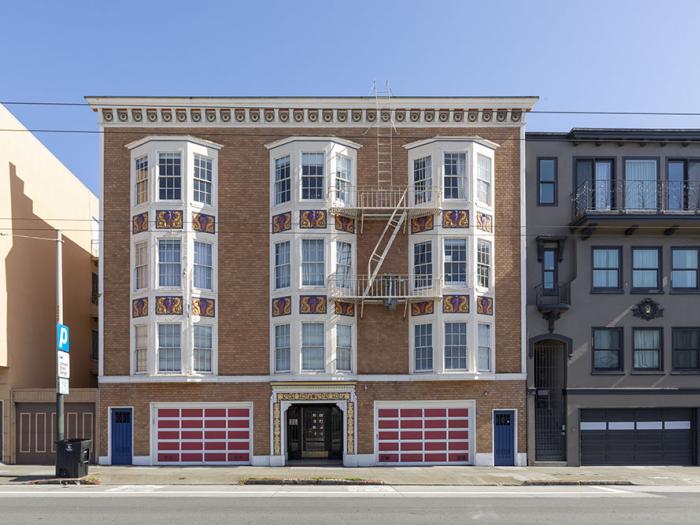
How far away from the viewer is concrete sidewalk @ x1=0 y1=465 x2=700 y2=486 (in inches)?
825

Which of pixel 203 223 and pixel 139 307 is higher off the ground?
pixel 203 223

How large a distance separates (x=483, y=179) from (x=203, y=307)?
10.7 m

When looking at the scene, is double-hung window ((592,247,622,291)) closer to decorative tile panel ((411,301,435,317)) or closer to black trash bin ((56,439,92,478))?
decorative tile panel ((411,301,435,317))

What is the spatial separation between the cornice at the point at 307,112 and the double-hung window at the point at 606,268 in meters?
5.45

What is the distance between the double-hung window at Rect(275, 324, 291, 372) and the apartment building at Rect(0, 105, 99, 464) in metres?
6.45

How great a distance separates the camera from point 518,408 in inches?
985

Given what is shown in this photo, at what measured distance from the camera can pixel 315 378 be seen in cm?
2459

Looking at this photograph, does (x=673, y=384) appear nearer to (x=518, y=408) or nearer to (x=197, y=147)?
(x=518, y=408)

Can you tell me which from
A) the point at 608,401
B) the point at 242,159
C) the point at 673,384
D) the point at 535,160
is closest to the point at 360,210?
the point at 242,159

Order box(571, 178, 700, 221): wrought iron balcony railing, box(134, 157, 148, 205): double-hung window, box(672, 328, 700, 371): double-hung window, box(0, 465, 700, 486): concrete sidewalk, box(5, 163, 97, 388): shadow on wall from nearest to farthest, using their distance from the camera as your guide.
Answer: box(0, 465, 700, 486): concrete sidewalk < box(134, 157, 148, 205): double-hung window < box(672, 328, 700, 371): double-hung window < box(571, 178, 700, 221): wrought iron balcony railing < box(5, 163, 97, 388): shadow on wall

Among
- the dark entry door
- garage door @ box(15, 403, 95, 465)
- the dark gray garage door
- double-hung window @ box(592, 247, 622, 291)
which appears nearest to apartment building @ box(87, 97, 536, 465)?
garage door @ box(15, 403, 95, 465)

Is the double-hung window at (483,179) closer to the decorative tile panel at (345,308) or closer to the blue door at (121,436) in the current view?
the decorative tile panel at (345,308)

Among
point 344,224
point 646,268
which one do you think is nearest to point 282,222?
point 344,224

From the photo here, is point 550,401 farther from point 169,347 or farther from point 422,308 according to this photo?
point 169,347
